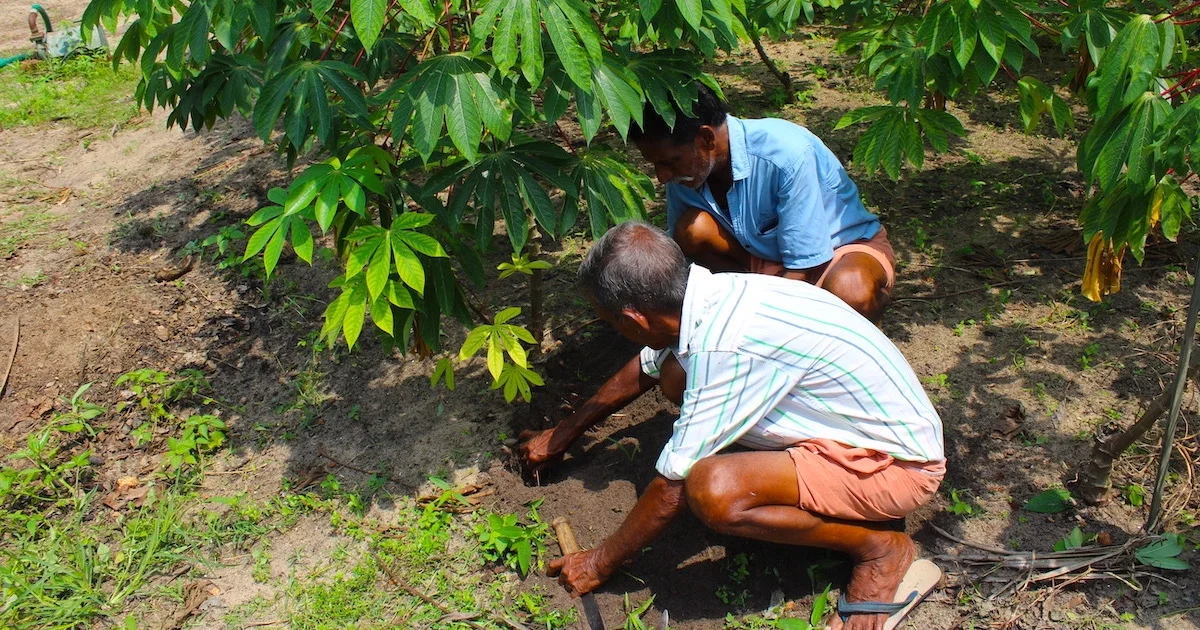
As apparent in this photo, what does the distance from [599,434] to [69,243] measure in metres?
2.57

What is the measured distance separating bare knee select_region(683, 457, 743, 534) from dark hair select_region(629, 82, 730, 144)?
90 cm

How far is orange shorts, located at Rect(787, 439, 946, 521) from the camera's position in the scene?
204cm

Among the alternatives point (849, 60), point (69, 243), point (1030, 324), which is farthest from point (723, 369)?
point (849, 60)

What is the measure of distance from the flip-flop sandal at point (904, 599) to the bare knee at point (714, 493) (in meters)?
0.41

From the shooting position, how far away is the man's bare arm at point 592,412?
8.18 feet

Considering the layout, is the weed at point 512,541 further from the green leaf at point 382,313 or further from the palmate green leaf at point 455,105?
the palmate green leaf at point 455,105

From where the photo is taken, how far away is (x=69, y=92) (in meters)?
5.29

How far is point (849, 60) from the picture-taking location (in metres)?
4.93

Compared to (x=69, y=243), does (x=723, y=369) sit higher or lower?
higher

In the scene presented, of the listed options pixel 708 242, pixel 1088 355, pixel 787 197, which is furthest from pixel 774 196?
pixel 1088 355

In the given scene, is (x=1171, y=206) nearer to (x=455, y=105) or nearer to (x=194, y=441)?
(x=455, y=105)

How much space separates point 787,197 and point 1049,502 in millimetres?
1091

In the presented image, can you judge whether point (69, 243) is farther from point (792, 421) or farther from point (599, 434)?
point (792, 421)

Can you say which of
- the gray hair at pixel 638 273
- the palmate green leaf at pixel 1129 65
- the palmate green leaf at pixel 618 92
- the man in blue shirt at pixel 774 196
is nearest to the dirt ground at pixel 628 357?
the man in blue shirt at pixel 774 196
